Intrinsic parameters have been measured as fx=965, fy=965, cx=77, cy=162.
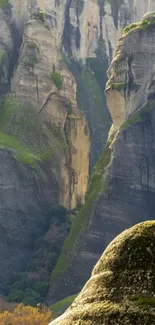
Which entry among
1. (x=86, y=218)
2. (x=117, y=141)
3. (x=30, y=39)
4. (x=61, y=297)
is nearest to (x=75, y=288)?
(x=61, y=297)

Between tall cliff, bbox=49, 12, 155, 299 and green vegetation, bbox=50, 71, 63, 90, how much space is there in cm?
1716

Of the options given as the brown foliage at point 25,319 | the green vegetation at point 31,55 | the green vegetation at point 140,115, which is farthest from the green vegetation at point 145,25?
the brown foliage at point 25,319

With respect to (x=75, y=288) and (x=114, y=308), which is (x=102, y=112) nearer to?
(x=75, y=288)

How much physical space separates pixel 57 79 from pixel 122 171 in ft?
80.5

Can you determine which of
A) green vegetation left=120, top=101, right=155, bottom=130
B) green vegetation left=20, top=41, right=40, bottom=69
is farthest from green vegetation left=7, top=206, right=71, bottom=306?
green vegetation left=20, top=41, right=40, bottom=69

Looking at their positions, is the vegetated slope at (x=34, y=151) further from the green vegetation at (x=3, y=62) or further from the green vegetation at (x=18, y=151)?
the green vegetation at (x=18, y=151)

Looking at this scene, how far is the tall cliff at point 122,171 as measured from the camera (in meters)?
81.8

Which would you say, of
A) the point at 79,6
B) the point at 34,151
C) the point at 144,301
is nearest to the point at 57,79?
the point at 34,151

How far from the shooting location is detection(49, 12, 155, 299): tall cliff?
3221 inches

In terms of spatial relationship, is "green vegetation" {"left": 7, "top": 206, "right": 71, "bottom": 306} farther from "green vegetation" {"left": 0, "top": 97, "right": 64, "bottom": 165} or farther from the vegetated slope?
"green vegetation" {"left": 0, "top": 97, "right": 64, "bottom": 165}

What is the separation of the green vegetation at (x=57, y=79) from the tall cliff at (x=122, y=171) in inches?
675

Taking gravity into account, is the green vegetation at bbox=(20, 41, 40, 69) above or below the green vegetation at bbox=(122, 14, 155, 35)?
below

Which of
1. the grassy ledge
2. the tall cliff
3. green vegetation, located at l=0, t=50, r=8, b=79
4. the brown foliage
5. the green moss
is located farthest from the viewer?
green vegetation, located at l=0, t=50, r=8, b=79

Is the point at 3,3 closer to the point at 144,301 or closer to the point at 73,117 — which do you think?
the point at 73,117
